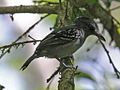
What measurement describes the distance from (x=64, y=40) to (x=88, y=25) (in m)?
0.25

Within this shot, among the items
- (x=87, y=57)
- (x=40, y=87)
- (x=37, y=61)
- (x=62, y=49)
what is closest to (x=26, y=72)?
(x=37, y=61)

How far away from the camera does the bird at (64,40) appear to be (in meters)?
3.18

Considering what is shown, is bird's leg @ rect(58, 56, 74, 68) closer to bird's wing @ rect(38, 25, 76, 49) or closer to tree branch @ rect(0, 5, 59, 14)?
bird's wing @ rect(38, 25, 76, 49)

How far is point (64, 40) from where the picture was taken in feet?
10.8

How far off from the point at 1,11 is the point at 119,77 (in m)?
0.86

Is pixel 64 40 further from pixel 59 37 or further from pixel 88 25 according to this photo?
pixel 88 25

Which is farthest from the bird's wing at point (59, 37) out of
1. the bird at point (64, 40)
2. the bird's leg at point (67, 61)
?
the bird's leg at point (67, 61)

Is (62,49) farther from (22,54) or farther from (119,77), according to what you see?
(22,54)

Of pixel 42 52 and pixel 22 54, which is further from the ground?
pixel 22 54

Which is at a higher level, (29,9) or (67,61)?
(29,9)

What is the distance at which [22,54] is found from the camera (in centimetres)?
445

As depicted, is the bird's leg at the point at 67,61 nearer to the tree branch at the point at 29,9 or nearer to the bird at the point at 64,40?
the bird at the point at 64,40

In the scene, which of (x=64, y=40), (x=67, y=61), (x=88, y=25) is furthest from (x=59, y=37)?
(x=88, y=25)

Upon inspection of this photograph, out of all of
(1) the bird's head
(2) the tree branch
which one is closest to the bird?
(1) the bird's head
